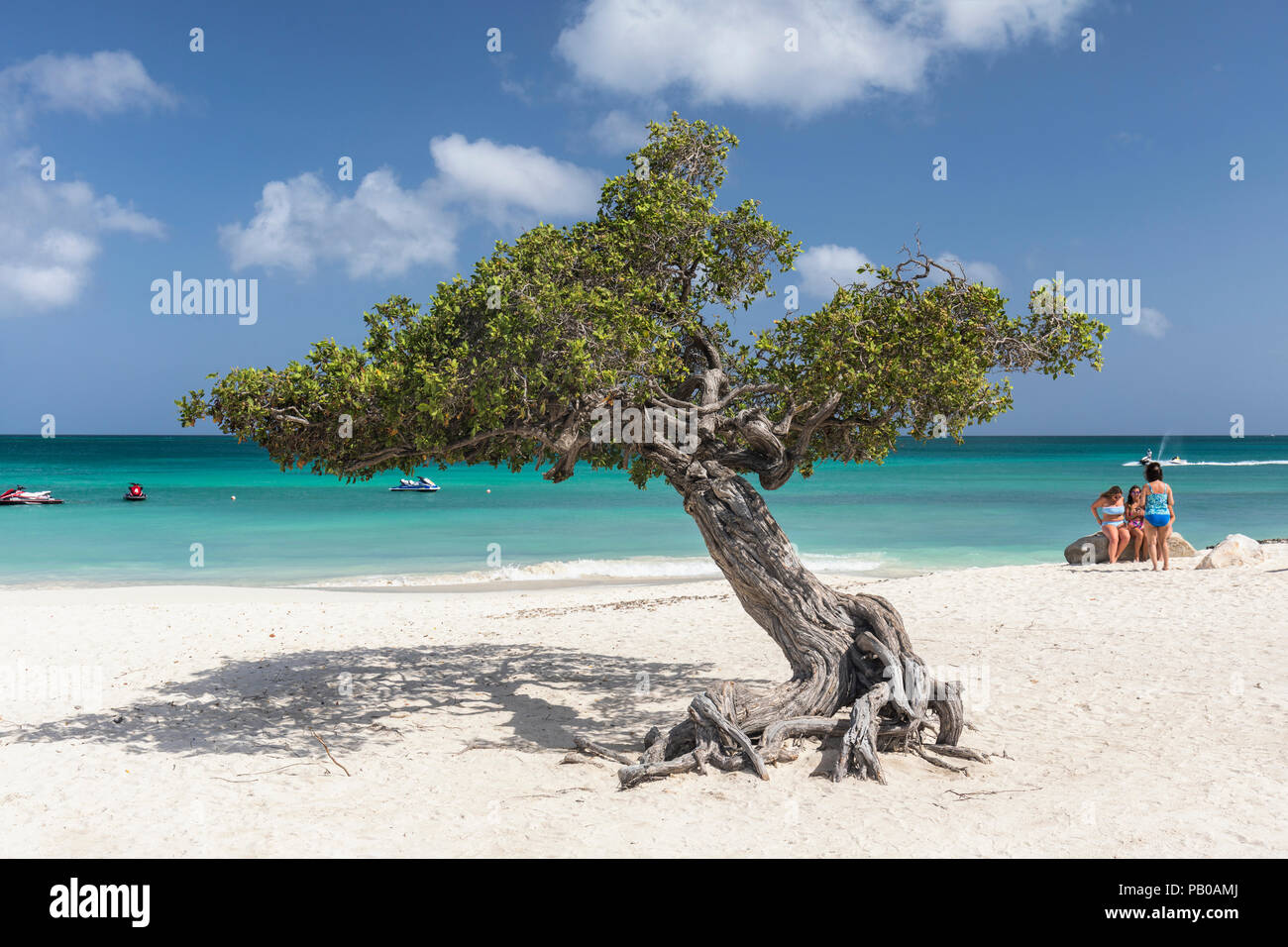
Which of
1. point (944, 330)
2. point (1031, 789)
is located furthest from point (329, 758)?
point (944, 330)

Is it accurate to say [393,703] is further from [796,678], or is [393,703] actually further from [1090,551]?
[1090,551]

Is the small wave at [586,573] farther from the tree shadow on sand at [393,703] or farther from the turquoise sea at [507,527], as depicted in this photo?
the tree shadow on sand at [393,703]

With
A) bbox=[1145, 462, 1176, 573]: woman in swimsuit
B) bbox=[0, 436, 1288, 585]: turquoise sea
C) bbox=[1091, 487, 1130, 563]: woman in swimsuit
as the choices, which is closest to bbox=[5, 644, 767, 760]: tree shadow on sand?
bbox=[1145, 462, 1176, 573]: woman in swimsuit

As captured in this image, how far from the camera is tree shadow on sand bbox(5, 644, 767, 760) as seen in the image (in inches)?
326


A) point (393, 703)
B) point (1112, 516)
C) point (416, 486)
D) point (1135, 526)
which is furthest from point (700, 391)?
point (416, 486)

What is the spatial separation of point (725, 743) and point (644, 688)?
2906 millimetres

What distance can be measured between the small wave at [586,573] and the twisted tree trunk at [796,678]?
1490cm

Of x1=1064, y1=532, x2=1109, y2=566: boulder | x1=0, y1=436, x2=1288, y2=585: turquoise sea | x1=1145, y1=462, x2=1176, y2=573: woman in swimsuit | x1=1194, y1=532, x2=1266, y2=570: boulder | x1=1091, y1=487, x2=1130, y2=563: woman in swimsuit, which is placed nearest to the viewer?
x1=1145, y1=462, x2=1176, y2=573: woman in swimsuit

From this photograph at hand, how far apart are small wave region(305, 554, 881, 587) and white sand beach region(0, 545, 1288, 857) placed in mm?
7425

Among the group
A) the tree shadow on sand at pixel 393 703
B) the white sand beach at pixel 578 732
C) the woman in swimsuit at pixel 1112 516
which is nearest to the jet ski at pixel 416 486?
the white sand beach at pixel 578 732

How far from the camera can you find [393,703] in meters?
9.45

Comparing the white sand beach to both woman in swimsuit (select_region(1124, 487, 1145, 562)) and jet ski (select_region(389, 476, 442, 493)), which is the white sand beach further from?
jet ski (select_region(389, 476, 442, 493))

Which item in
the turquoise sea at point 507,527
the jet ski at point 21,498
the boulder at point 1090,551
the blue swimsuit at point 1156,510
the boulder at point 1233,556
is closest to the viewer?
the blue swimsuit at point 1156,510

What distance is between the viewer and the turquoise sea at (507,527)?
85.7 feet
